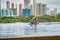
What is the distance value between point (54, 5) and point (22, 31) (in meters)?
0.52

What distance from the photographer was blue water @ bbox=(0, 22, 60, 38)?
169cm

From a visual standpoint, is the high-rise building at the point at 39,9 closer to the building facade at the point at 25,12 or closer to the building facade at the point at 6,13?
the building facade at the point at 25,12

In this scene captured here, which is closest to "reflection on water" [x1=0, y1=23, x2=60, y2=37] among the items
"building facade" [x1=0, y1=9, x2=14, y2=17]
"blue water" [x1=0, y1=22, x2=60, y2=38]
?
"blue water" [x1=0, y1=22, x2=60, y2=38]

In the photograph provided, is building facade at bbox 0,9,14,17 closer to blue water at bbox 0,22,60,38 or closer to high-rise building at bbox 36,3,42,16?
blue water at bbox 0,22,60,38

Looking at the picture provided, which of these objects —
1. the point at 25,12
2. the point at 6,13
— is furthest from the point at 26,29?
the point at 6,13

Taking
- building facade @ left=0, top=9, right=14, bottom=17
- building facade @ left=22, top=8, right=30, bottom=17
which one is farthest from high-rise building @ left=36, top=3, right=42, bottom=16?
building facade @ left=0, top=9, right=14, bottom=17

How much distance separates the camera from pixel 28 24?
174 centimetres

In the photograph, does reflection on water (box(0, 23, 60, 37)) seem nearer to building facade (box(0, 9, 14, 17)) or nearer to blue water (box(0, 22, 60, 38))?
blue water (box(0, 22, 60, 38))

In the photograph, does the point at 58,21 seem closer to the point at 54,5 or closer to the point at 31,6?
the point at 54,5

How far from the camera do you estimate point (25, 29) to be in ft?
5.70

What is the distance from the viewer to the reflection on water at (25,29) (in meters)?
1.69

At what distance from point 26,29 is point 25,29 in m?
0.01

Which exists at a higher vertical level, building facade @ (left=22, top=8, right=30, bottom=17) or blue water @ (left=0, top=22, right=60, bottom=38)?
building facade @ (left=22, top=8, right=30, bottom=17)

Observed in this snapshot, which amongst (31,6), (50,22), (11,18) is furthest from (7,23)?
(50,22)
